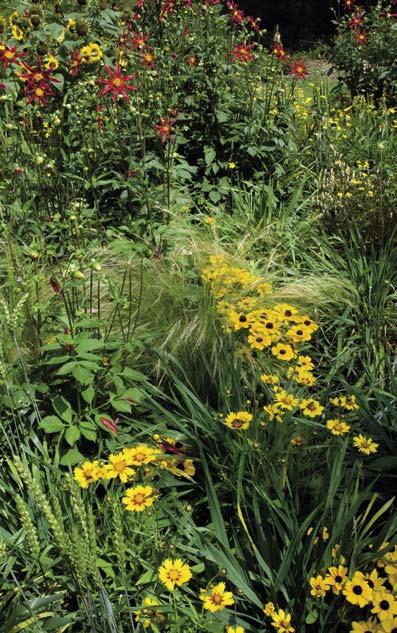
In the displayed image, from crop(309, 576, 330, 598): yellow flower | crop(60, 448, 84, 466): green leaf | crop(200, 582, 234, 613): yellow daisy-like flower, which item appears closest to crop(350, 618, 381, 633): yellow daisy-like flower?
crop(309, 576, 330, 598): yellow flower

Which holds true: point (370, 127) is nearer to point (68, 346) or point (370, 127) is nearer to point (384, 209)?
point (384, 209)

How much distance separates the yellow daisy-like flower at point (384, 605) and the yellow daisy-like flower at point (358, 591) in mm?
16

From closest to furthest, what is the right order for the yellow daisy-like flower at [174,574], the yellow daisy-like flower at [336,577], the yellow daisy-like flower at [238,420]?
1. the yellow daisy-like flower at [174,574]
2. the yellow daisy-like flower at [336,577]
3. the yellow daisy-like flower at [238,420]

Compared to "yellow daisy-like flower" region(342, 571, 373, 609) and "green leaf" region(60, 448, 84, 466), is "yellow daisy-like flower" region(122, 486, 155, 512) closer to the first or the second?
"green leaf" region(60, 448, 84, 466)

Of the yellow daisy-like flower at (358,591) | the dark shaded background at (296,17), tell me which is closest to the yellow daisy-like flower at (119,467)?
the yellow daisy-like flower at (358,591)

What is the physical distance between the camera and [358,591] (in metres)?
1.56

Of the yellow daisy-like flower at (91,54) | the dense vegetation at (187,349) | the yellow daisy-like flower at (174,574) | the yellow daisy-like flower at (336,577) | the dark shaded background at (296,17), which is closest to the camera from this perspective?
the yellow daisy-like flower at (174,574)

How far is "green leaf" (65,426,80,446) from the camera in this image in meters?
2.01

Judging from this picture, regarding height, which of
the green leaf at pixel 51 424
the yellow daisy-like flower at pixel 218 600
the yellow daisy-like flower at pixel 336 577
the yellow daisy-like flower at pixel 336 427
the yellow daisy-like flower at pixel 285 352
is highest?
the yellow daisy-like flower at pixel 285 352

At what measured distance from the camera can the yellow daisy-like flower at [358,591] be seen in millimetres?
1535

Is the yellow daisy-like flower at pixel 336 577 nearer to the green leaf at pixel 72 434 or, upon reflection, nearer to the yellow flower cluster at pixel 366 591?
the yellow flower cluster at pixel 366 591

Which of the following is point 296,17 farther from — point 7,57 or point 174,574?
point 174,574

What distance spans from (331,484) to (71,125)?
2493mm

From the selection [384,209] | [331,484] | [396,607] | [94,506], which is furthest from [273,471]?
[384,209]
